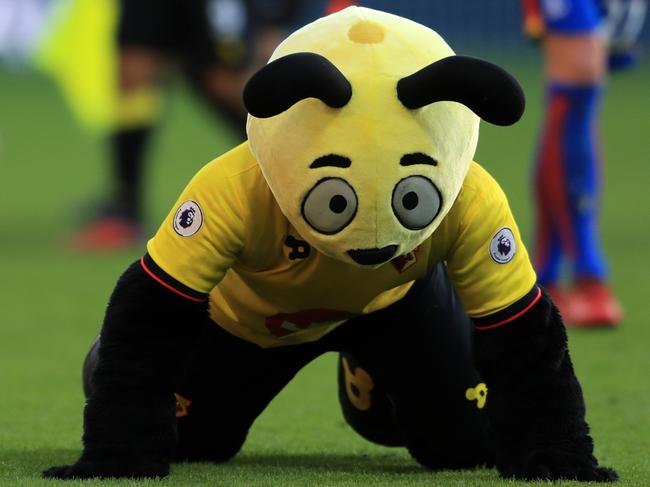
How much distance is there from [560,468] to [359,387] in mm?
667

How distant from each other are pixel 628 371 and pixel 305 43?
1.89m

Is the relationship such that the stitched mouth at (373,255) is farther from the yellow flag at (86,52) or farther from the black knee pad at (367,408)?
the yellow flag at (86,52)

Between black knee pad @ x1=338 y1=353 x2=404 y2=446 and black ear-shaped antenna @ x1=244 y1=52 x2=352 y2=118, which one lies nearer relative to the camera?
black ear-shaped antenna @ x1=244 y1=52 x2=352 y2=118

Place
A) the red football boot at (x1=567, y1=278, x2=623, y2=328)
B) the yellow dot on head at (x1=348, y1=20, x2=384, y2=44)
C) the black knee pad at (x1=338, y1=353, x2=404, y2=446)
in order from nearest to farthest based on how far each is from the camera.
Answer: the yellow dot on head at (x1=348, y1=20, x2=384, y2=44)
the black knee pad at (x1=338, y1=353, x2=404, y2=446)
the red football boot at (x1=567, y1=278, x2=623, y2=328)

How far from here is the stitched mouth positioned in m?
2.42

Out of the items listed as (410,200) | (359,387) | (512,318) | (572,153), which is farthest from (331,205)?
(572,153)

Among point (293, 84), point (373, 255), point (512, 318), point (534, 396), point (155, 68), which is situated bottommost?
point (534, 396)

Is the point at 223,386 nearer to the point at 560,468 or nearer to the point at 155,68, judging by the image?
the point at 560,468

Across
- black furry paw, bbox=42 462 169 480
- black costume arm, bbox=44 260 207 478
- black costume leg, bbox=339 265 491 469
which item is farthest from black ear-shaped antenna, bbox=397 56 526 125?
black furry paw, bbox=42 462 169 480

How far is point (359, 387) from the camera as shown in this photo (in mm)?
3127

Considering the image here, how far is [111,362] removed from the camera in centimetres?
254

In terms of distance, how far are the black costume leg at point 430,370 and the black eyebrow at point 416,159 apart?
1.76 ft

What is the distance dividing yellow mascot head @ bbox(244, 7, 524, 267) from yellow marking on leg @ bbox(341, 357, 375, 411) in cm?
70

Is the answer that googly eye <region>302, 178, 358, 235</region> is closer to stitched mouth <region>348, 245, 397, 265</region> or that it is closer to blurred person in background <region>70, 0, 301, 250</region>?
A: stitched mouth <region>348, 245, 397, 265</region>
